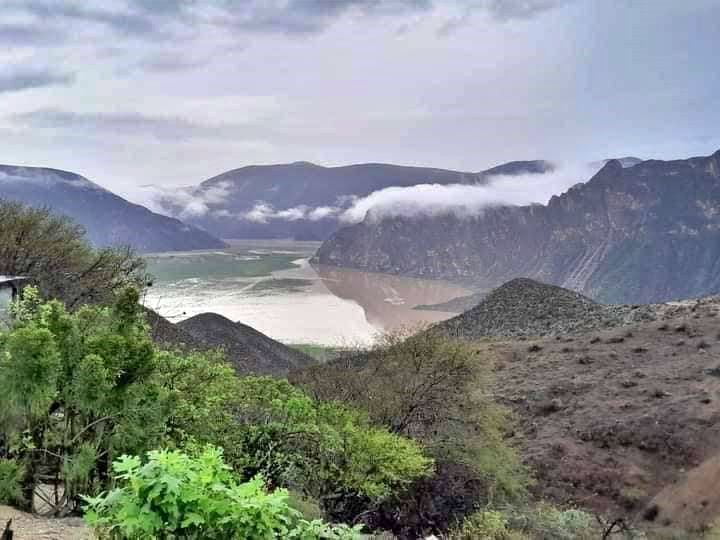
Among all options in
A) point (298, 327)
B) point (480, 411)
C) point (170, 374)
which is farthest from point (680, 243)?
point (170, 374)

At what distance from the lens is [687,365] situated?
1132 inches

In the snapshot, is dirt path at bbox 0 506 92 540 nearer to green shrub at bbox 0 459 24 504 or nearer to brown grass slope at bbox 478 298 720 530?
green shrub at bbox 0 459 24 504

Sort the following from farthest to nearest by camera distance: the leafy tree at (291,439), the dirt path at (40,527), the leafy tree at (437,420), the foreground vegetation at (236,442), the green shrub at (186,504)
Result: the leafy tree at (437,420), the leafy tree at (291,439), the dirt path at (40,527), the foreground vegetation at (236,442), the green shrub at (186,504)

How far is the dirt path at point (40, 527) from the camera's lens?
27.2ft

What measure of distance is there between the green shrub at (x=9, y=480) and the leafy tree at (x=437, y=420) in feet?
30.8

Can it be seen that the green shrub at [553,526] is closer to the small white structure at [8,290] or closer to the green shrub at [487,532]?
the green shrub at [487,532]

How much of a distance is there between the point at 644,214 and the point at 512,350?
171 m

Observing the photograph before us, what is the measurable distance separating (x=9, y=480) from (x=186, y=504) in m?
6.71

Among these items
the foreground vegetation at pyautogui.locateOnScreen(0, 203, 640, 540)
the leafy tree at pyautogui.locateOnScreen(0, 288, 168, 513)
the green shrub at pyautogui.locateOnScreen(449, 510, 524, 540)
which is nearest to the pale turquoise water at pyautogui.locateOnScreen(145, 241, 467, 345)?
the foreground vegetation at pyautogui.locateOnScreen(0, 203, 640, 540)

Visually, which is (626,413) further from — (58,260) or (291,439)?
(58,260)

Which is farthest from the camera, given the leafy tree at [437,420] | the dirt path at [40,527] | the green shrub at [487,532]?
the leafy tree at [437,420]

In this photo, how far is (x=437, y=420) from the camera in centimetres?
1980

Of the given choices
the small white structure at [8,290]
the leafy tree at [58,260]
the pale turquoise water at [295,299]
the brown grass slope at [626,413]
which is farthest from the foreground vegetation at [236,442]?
the pale turquoise water at [295,299]

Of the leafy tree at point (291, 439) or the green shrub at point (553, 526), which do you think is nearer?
the leafy tree at point (291, 439)
